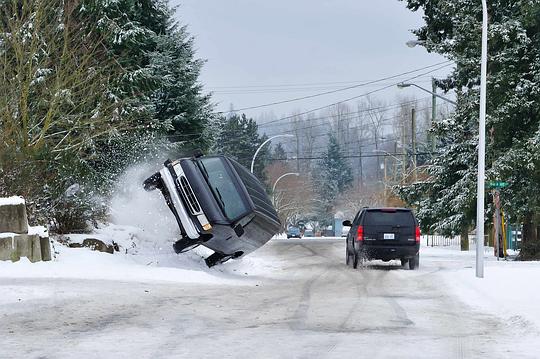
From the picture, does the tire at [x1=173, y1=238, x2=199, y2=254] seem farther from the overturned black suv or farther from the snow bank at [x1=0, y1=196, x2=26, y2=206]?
the snow bank at [x1=0, y1=196, x2=26, y2=206]

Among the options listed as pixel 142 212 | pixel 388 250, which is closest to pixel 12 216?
pixel 142 212

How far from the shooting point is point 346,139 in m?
137

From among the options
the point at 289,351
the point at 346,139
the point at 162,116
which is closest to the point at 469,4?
the point at 162,116

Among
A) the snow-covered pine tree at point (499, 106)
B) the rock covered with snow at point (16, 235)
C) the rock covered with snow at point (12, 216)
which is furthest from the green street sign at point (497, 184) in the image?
the rock covered with snow at point (12, 216)

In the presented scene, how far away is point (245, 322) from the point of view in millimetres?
9977

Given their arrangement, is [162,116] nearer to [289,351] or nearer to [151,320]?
[151,320]

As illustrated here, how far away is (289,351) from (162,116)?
27276 millimetres

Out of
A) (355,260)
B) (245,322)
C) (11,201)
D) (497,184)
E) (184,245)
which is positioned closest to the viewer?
(245,322)

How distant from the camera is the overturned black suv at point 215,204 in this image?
16.9 meters

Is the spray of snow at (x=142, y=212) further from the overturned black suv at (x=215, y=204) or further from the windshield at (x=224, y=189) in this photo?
the windshield at (x=224, y=189)

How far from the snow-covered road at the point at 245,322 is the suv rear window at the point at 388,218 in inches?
249

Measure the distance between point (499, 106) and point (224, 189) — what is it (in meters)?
11.9

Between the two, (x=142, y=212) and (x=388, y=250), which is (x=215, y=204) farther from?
(x=142, y=212)

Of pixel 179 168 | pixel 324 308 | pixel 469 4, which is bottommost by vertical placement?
pixel 324 308
